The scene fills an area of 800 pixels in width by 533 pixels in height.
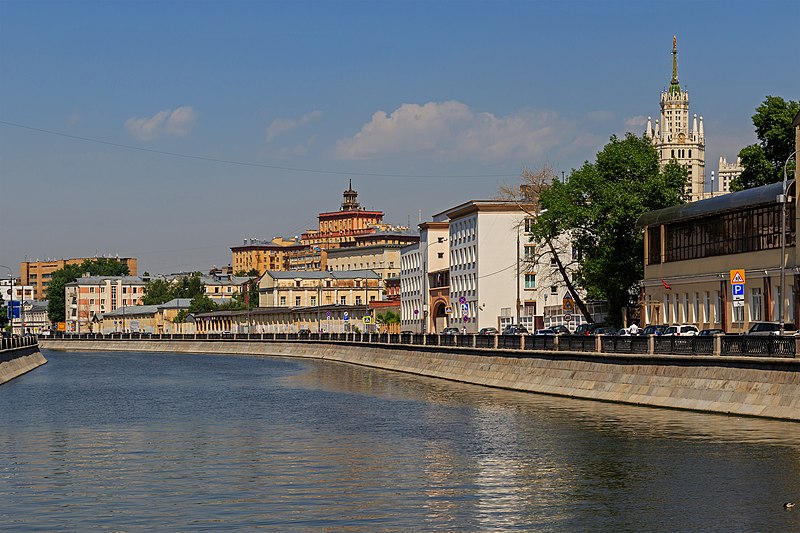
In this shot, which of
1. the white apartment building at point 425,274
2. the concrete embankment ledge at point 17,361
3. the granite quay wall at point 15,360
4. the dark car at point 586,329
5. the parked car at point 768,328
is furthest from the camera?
the white apartment building at point 425,274

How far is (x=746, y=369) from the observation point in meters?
47.2

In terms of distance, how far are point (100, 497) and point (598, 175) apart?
71.2 metres

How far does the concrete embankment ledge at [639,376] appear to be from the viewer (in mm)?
45312

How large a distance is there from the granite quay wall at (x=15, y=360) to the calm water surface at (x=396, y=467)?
2639cm

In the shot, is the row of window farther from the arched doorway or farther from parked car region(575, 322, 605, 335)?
the arched doorway

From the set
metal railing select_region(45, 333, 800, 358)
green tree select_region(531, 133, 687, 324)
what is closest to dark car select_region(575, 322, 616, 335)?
green tree select_region(531, 133, 687, 324)

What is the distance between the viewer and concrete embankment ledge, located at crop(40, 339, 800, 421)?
45.3m

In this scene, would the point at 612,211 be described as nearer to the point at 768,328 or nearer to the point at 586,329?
the point at 586,329

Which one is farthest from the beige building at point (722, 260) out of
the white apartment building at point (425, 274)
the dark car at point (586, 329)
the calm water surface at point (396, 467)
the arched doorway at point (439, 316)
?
the white apartment building at point (425, 274)

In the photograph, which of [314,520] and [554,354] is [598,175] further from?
[314,520]

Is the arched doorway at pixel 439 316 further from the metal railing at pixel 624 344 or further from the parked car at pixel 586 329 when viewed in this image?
the parked car at pixel 586 329

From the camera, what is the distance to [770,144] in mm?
94875

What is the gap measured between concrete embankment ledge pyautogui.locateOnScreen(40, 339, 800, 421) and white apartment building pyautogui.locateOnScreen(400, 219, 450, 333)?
73765 millimetres

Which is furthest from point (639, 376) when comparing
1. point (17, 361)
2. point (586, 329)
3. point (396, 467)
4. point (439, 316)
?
point (439, 316)
